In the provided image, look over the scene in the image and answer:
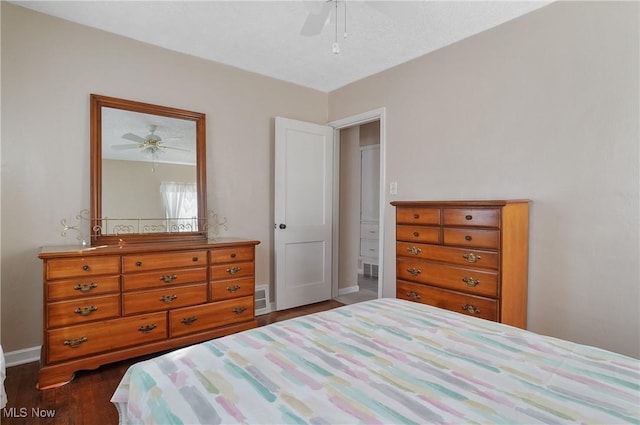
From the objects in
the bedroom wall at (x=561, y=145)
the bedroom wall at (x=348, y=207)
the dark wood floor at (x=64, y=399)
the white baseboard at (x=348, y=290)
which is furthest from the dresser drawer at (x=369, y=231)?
the dark wood floor at (x=64, y=399)

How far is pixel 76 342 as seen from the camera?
2230mm

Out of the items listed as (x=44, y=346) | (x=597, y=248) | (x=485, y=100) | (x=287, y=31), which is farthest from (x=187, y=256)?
(x=597, y=248)

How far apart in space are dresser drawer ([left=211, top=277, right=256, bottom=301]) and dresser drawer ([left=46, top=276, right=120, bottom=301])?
27.9 inches

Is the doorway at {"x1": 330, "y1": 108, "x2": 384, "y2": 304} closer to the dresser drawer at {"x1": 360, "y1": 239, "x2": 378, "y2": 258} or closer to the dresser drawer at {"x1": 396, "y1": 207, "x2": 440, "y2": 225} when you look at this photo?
the dresser drawer at {"x1": 360, "y1": 239, "x2": 378, "y2": 258}

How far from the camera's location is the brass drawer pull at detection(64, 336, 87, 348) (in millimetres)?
2206

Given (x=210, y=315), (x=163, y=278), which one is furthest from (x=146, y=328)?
(x=210, y=315)

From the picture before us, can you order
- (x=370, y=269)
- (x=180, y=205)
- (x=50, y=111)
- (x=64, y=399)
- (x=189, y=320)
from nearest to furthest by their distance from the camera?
(x=64, y=399), (x=50, y=111), (x=189, y=320), (x=180, y=205), (x=370, y=269)

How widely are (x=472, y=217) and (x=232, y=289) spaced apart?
1961mm

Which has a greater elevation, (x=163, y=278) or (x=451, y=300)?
(x=163, y=278)

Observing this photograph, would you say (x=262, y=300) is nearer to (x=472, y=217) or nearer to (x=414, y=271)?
(x=414, y=271)

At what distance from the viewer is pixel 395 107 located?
3412 mm

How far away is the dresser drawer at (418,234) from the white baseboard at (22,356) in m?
2.86

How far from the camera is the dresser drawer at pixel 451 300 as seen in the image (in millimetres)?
2223

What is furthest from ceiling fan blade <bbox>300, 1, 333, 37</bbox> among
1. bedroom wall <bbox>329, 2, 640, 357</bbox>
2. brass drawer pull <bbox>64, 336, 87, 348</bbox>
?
brass drawer pull <bbox>64, 336, 87, 348</bbox>
